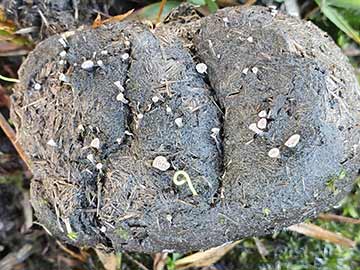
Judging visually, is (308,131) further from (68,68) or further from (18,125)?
(18,125)

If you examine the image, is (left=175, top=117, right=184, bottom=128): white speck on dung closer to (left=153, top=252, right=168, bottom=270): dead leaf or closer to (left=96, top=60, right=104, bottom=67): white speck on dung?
(left=96, top=60, right=104, bottom=67): white speck on dung

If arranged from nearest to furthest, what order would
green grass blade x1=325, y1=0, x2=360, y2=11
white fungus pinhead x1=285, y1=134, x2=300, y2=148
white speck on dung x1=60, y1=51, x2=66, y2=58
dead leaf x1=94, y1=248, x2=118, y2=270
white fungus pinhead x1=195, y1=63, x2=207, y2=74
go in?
white fungus pinhead x1=285, y1=134, x2=300, y2=148, white fungus pinhead x1=195, y1=63, x2=207, y2=74, white speck on dung x1=60, y1=51, x2=66, y2=58, green grass blade x1=325, y1=0, x2=360, y2=11, dead leaf x1=94, y1=248, x2=118, y2=270

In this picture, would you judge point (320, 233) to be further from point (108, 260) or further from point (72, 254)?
point (72, 254)

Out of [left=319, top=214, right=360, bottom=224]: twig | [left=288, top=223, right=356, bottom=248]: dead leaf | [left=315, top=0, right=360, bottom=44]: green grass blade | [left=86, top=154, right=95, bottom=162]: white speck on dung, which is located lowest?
[left=288, top=223, right=356, bottom=248]: dead leaf

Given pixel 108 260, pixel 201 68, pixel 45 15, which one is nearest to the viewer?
pixel 201 68

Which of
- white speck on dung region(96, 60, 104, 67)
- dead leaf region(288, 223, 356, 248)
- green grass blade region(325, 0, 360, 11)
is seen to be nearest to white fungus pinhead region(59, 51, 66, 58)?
white speck on dung region(96, 60, 104, 67)

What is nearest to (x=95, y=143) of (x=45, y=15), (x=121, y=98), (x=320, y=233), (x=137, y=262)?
(x=121, y=98)

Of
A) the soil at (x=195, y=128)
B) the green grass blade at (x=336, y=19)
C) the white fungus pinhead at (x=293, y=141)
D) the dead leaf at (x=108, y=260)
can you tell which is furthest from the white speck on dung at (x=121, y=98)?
the green grass blade at (x=336, y=19)
